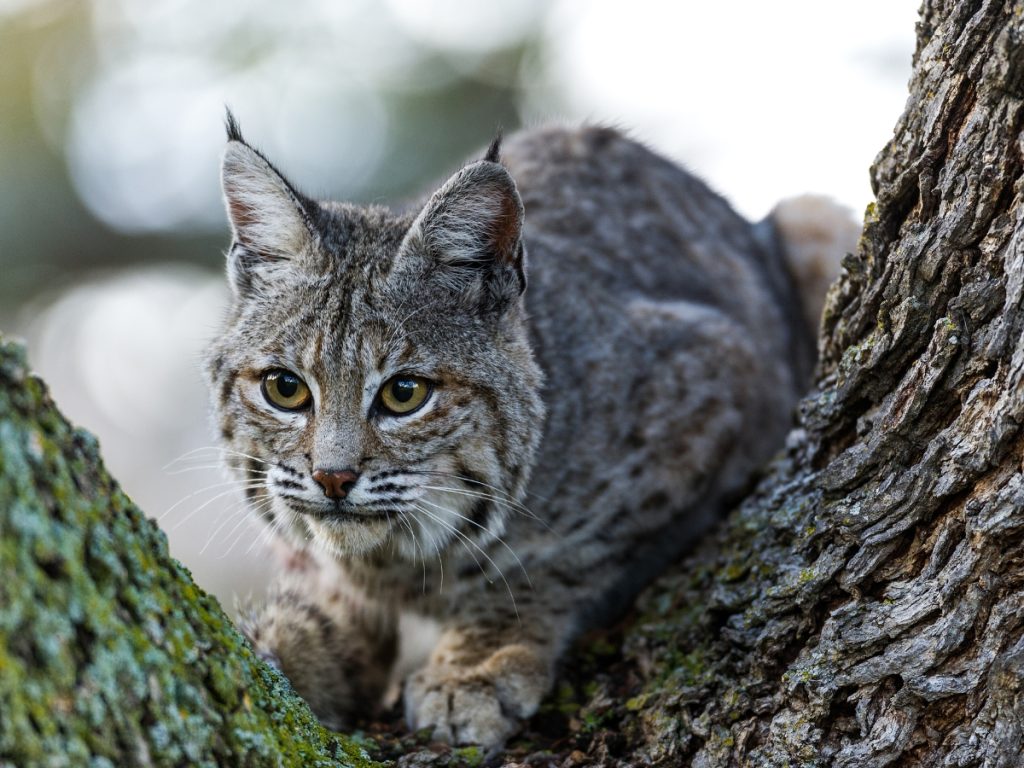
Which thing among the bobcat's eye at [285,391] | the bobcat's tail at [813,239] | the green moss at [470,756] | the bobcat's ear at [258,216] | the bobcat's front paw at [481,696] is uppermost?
the bobcat's tail at [813,239]

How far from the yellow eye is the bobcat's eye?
0.27 m

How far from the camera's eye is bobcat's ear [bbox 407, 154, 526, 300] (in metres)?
3.70

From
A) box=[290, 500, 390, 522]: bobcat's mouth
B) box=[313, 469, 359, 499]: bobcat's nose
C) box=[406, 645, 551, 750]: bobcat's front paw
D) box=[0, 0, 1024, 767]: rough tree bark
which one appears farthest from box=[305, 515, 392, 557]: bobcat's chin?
box=[0, 0, 1024, 767]: rough tree bark

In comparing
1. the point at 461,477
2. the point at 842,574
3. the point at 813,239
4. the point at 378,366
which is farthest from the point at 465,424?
the point at 813,239

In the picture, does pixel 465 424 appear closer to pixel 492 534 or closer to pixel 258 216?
pixel 492 534

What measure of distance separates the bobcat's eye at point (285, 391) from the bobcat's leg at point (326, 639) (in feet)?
2.75

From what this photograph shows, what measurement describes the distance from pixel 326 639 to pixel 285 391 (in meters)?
1.05

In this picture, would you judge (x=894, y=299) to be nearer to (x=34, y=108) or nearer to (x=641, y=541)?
(x=641, y=541)

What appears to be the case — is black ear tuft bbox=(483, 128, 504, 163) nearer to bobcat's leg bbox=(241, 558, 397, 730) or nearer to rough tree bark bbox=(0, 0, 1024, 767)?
rough tree bark bbox=(0, 0, 1024, 767)

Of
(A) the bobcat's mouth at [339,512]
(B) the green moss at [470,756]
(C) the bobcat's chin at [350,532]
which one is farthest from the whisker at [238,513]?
(B) the green moss at [470,756]

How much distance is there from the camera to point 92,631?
73.7 inches

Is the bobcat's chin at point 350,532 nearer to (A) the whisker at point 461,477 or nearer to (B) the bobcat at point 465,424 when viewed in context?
(B) the bobcat at point 465,424

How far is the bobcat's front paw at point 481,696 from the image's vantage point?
141 inches

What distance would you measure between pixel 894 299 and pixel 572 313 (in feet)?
6.59
